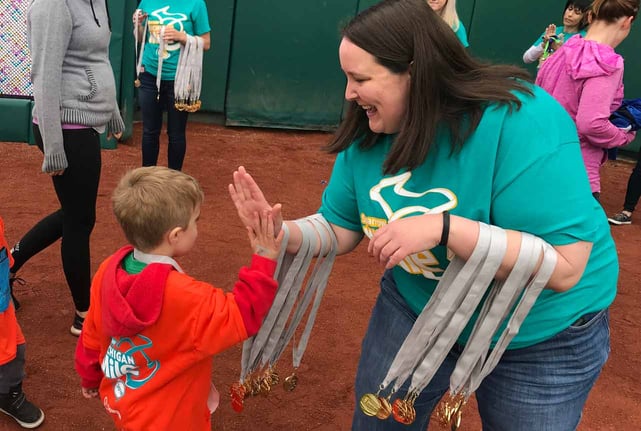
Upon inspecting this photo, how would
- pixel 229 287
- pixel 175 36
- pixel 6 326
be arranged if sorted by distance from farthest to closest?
pixel 175 36, pixel 229 287, pixel 6 326

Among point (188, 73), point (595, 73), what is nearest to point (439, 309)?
point (595, 73)

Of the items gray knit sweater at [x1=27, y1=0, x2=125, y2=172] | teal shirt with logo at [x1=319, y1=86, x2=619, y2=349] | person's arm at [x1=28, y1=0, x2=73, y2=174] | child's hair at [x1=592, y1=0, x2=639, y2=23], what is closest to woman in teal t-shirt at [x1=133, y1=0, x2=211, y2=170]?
gray knit sweater at [x1=27, y1=0, x2=125, y2=172]

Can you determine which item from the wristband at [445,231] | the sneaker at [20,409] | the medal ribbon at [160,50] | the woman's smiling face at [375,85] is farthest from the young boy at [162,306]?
the medal ribbon at [160,50]

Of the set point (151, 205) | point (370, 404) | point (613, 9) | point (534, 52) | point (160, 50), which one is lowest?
point (370, 404)

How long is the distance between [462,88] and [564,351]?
763 millimetres

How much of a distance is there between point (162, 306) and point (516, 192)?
993 millimetres

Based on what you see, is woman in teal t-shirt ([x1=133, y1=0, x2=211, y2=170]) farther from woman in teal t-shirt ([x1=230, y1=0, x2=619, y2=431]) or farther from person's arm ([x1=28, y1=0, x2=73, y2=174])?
woman in teal t-shirt ([x1=230, y1=0, x2=619, y2=431])

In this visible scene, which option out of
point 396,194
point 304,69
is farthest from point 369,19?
point 304,69

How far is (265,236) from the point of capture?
1.87 m

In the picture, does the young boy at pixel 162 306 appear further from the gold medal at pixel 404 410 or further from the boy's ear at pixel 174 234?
the gold medal at pixel 404 410

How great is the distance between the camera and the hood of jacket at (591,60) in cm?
340

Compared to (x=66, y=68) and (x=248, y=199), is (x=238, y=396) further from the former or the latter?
(x=66, y=68)

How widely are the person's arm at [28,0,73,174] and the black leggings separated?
108 mm

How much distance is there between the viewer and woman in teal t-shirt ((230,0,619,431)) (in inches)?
60.8
